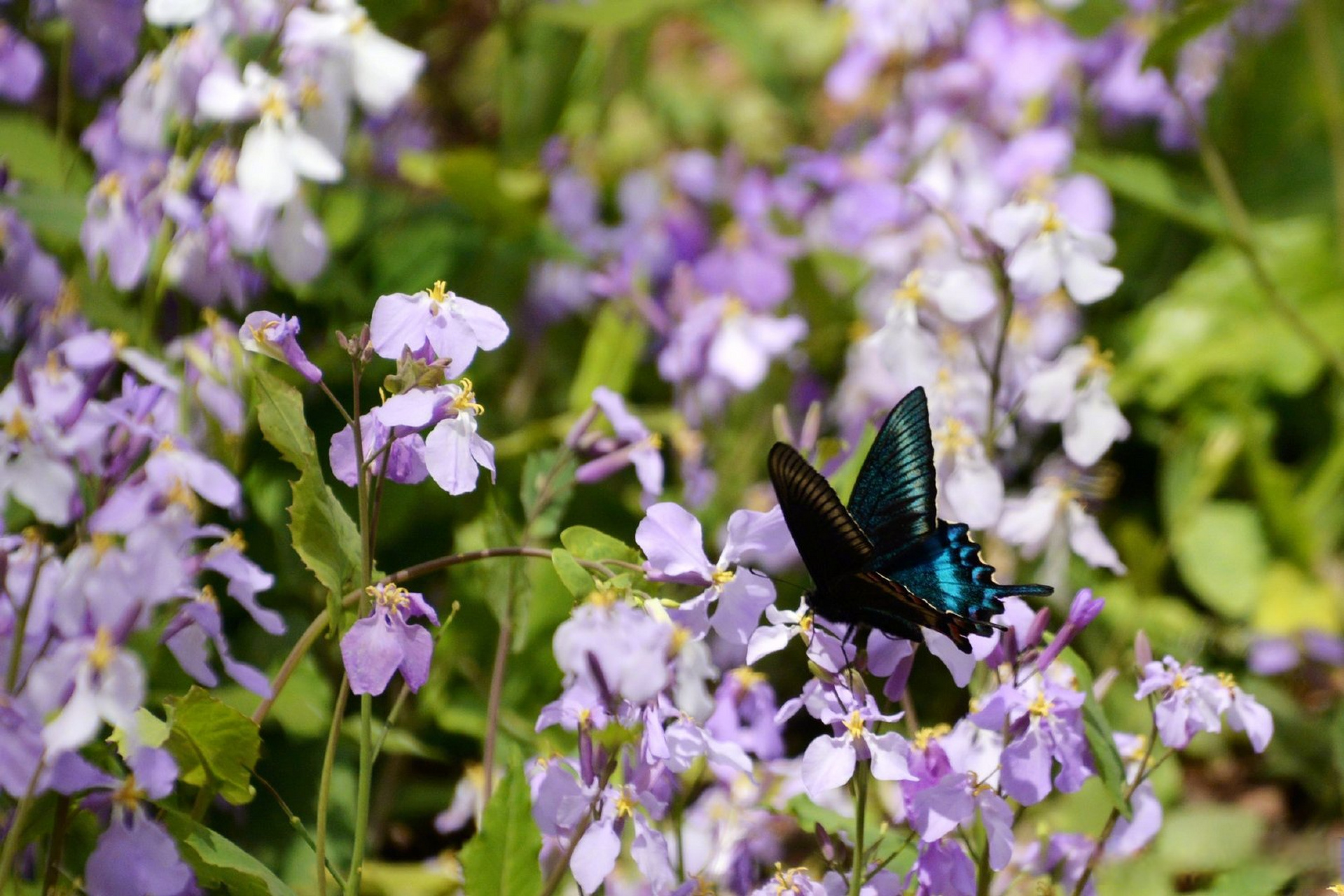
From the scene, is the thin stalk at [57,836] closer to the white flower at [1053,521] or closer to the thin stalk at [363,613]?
the thin stalk at [363,613]

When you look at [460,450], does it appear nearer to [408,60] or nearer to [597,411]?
[597,411]

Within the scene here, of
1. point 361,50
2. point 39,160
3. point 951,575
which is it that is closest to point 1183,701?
point 951,575

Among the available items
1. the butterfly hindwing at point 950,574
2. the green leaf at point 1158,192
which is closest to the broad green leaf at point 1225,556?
the green leaf at point 1158,192

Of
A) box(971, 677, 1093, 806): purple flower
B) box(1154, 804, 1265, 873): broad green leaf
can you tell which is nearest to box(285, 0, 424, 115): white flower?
box(971, 677, 1093, 806): purple flower

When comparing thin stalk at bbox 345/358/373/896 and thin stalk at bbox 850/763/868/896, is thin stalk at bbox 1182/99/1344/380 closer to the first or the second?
thin stalk at bbox 850/763/868/896

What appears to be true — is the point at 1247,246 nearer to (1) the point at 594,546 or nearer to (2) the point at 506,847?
(1) the point at 594,546

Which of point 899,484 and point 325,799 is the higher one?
point 899,484
